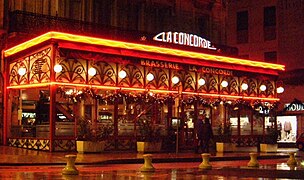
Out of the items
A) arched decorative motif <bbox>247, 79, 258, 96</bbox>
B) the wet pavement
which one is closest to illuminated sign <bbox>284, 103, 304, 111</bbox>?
arched decorative motif <bbox>247, 79, 258, 96</bbox>

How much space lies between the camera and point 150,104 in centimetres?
3850

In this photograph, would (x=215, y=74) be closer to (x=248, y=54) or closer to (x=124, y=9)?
(x=124, y=9)

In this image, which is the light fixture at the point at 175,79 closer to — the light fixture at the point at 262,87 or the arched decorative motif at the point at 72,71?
the arched decorative motif at the point at 72,71

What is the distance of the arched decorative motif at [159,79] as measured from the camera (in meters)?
36.1

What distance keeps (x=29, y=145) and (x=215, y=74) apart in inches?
531

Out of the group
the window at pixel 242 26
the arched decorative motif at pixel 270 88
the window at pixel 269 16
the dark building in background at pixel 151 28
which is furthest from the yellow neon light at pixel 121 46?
the window at pixel 242 26

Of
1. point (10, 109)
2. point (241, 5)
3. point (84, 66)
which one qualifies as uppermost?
point (241, 5)

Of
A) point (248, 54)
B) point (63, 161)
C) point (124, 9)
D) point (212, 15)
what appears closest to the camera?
point (63, 161)

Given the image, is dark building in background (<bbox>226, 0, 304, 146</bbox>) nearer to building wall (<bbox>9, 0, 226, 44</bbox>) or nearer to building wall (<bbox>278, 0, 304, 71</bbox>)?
building wall (<bbox>278, 0, 304, 71</bbox>)

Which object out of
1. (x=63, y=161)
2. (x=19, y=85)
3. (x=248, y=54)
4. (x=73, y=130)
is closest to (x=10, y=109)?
(x=19, y=85)

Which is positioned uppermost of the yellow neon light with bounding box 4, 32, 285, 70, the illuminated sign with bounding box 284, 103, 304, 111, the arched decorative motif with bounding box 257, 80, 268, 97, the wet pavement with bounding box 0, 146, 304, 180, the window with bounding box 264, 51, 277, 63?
the window with bounding box 264, 51, 277, 63

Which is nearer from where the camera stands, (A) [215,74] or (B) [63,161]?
(B) [63,161]

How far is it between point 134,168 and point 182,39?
53.9 ft

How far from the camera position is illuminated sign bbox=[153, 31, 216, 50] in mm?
37344
